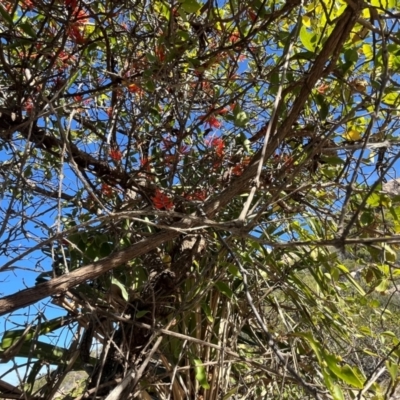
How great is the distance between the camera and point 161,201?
962 mm

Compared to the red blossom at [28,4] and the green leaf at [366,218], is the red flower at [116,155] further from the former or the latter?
the green leaf at [366,218]

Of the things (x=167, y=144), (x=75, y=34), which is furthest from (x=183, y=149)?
(x=75, y=34)

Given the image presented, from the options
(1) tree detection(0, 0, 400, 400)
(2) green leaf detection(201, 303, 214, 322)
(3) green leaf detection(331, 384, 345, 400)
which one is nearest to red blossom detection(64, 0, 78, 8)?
(1) tree detection(0, 0, 400, 400)

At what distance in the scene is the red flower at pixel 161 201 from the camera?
0.96 metres

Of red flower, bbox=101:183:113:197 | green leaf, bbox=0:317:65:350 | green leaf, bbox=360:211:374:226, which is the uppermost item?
red flower, bbox=101:183:113:197

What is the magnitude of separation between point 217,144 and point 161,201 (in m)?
0.25

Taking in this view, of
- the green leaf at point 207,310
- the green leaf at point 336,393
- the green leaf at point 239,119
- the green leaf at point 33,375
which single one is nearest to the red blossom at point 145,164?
the green leaf at point 239,119

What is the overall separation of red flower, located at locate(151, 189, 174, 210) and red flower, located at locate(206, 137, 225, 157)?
20 centimetres

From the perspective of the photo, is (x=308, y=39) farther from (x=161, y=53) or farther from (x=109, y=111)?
(x=109, y=111)

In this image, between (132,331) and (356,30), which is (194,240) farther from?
(356,30)

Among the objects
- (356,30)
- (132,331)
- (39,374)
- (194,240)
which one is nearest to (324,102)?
(356,30)

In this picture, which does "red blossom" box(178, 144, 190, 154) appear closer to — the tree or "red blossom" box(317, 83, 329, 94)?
the tree

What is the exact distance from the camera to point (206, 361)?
1052 millimetres

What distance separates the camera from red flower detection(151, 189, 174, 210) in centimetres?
96
